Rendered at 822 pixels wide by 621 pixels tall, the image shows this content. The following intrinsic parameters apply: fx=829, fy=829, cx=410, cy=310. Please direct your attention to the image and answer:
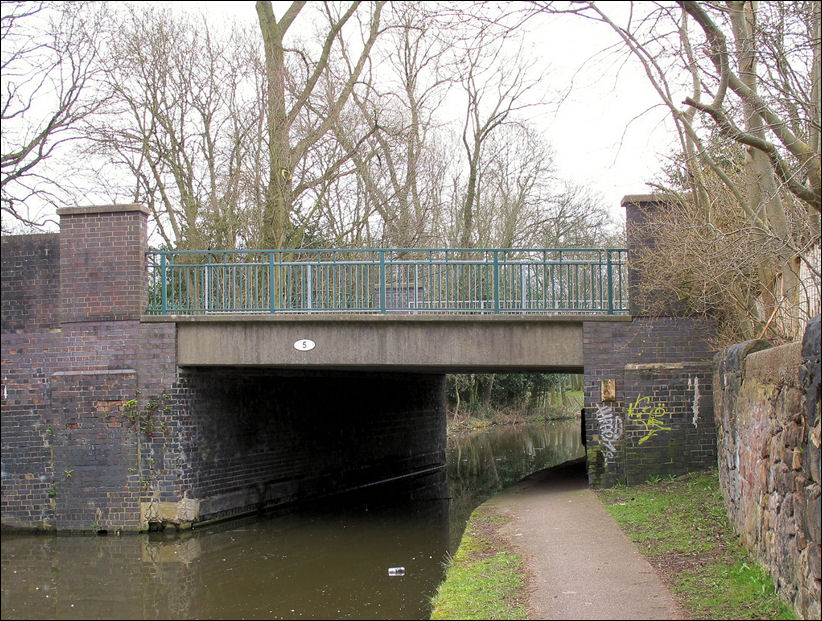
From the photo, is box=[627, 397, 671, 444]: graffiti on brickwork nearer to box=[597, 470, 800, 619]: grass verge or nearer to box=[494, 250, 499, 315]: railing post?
box=[597, 470, 800, 619]: grass verge

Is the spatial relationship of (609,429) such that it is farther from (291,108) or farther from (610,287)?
(291,108)

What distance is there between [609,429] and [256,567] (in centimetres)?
594

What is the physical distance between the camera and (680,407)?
13.2 m

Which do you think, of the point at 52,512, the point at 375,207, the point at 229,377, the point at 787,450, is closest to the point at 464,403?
the point at 375,207

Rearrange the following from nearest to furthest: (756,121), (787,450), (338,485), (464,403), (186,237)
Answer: (787,450), (756,121), (338,485), (186,237), (464,403)

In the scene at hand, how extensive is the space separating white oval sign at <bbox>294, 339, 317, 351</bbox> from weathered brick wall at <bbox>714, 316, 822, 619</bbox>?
21.4 feet

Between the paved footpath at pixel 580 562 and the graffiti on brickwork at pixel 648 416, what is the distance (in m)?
1.37

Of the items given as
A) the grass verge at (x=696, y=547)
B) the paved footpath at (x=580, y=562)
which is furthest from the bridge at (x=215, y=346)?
the paved footpath at (x=580, y=562)

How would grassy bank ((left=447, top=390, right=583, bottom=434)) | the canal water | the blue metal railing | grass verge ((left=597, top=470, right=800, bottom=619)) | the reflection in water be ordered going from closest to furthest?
grass verge ((left=597, top=470, right=800, bottom=619)) → the canal water → the blue metal railing → the reflection in water → grassy bank ((left=447, top=390, right=583, bottom=434))

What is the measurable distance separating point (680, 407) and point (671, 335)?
115 centimetres

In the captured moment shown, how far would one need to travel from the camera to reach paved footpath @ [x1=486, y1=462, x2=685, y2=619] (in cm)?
678

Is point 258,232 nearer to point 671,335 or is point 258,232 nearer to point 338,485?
point 338,485

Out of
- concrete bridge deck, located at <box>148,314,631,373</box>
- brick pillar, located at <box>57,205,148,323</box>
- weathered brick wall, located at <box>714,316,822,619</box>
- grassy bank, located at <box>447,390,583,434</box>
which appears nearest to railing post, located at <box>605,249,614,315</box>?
concrete bridge deck, located at <box>148,314,631,373</box>

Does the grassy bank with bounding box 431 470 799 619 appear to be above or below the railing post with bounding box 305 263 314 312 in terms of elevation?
below
